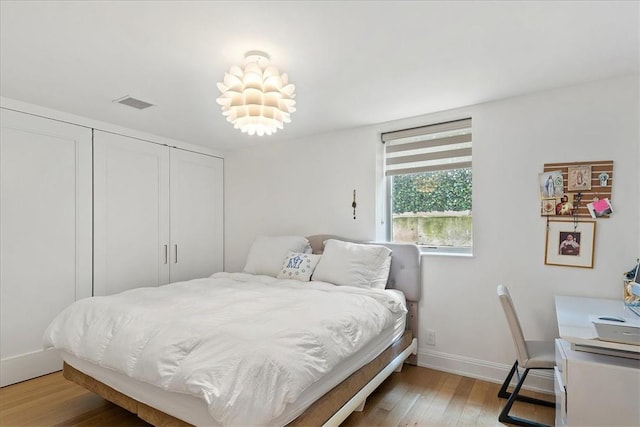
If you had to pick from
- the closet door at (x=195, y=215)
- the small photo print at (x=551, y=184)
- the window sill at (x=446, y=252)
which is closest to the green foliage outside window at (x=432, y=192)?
the window sill at (x=446, y=252)

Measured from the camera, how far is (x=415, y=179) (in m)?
3.38

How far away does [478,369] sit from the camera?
2807 millimetres

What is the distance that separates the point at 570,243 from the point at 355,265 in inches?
62.9

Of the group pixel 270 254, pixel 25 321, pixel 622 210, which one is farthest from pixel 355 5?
pixel 25 321

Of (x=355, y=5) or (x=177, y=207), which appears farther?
(x=177, y=207)

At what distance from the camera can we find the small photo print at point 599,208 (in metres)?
2.33

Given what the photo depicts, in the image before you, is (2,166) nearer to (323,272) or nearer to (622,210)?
(323,272)

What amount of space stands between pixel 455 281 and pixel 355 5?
7.55 ft

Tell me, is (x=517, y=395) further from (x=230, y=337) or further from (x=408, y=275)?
(x=230, y=337)

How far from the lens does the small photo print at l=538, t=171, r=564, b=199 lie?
250 cm

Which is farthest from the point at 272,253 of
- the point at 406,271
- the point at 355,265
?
the point at 406,271

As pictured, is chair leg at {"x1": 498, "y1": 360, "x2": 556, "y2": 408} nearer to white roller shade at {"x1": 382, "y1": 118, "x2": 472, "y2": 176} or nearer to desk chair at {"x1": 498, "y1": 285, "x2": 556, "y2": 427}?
desk chair at {"x1": 498, "y1": 285, "x2": 556, "y2": 427}

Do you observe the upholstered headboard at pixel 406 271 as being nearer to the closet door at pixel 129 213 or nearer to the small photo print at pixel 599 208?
the small photo print at pixel 599 208

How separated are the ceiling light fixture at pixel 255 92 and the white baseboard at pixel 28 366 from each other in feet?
9.00
